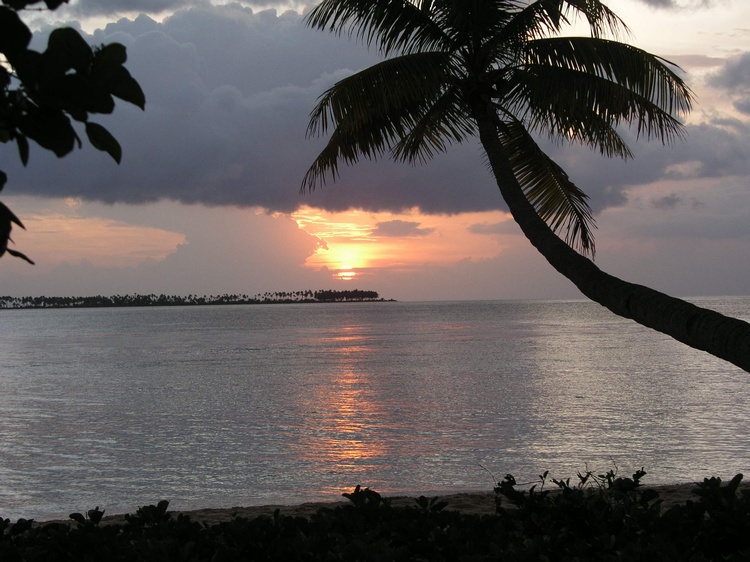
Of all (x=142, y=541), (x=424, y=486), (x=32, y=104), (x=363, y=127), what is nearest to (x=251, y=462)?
(x=424, y=486)

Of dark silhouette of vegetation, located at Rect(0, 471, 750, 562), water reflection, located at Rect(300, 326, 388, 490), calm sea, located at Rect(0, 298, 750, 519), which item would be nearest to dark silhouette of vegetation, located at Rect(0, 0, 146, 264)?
dark silhouette of vegetation, located at Rect(0, 471, 750, 562)

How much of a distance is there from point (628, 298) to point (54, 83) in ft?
15.7

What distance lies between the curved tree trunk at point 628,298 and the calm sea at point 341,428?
612 cm

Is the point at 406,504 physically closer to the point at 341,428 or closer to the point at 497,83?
the point at 497,83

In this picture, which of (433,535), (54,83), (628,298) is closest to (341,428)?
(628,298)

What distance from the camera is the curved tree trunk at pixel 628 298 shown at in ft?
14.5

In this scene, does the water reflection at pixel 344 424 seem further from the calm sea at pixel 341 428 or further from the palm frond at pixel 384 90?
the palm frond at pixel 384 90

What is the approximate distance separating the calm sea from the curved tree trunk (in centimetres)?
612

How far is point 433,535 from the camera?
12.7ft

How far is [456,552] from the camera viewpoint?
148 inches

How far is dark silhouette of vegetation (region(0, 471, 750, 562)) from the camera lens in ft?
11.6

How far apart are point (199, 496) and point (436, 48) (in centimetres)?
789

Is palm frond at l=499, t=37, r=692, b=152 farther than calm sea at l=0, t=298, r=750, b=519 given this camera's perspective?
No

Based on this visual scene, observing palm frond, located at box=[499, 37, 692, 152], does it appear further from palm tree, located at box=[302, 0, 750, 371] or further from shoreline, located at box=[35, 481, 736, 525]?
shoreline, located at box=[35, 481, 736, 525]
